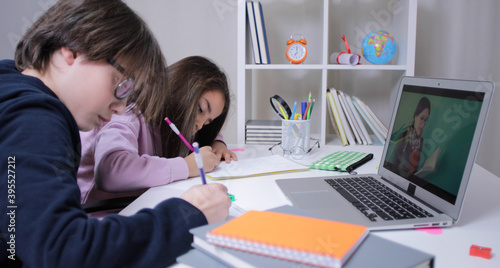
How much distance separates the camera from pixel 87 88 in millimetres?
697

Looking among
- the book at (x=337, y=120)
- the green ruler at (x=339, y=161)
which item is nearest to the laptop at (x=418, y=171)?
the green ruler at (x=339, y=161)

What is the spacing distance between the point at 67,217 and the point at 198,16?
5.75 feet

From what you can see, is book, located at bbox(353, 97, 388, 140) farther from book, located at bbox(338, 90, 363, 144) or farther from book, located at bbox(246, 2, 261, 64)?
book, located at bbox(246, 2, 261, 64)

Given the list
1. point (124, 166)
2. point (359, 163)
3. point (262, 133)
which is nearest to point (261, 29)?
point (262, 133)

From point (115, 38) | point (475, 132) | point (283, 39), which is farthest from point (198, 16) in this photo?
point (475, 132)

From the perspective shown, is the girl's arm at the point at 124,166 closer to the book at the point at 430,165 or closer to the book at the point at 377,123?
the book at the point at 430,165

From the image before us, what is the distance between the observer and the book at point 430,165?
0.75 m

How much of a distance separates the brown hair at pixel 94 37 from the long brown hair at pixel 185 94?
44 cm

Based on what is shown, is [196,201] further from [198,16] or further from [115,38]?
[198,16]

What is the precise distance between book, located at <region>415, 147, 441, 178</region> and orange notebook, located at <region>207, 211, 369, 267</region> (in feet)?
1.09

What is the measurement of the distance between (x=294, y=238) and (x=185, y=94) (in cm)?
89

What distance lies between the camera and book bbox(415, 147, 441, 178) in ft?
2.46

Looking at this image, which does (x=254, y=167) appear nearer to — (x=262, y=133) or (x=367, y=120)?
(x=262, y=133)

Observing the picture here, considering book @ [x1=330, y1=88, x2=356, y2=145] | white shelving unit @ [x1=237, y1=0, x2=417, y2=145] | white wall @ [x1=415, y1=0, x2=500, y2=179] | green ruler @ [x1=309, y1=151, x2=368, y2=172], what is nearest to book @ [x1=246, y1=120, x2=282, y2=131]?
white shelving unit @ [x1=237, y1=0, x2=417, y2=145]
